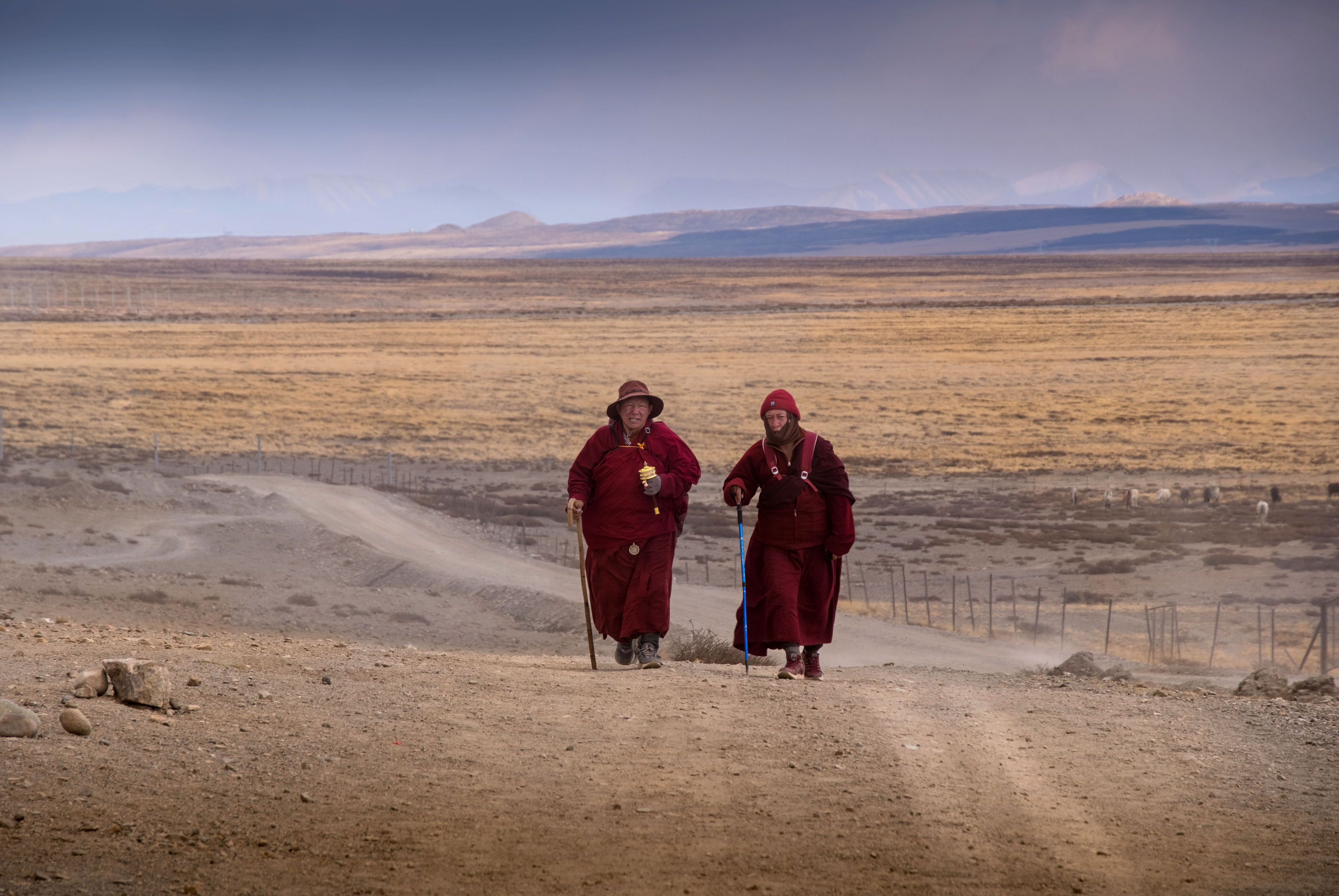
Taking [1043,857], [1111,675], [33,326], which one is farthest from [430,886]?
[33,326]

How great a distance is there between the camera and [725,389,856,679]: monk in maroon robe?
761 cm

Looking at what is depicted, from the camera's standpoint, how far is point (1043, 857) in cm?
446

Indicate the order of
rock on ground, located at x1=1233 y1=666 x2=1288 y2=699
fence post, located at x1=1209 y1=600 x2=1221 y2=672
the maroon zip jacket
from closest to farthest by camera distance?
the maroon zip jacket → rock on ground, located at x1=1233 y1=666 x2=1288 y2=699 → fence post, located at x1=1209 y1=600 x2=1221 y2=672

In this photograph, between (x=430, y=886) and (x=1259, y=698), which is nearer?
(x=430, y=886)

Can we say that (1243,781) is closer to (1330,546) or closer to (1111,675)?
(1111,675)

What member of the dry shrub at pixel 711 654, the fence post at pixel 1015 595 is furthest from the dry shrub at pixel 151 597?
the fence post at pixel 1015 595

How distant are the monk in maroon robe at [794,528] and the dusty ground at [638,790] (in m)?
0.78

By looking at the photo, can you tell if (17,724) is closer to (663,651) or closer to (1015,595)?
(663,651)

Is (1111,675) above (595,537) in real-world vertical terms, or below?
below

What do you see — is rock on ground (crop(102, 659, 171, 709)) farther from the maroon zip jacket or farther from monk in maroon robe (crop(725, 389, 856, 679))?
monk in maroon robe (crop(725, 389, 856, 679))

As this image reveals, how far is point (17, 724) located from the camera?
16.3 ft

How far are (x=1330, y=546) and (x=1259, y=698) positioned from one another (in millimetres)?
17948

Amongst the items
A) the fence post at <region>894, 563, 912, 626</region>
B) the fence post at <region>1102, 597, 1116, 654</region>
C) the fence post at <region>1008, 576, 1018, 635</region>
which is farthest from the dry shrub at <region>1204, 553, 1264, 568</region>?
the fence post at <region>894, 563, 912, 626</region>

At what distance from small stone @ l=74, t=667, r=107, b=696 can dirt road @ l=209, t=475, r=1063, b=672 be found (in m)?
8.58
